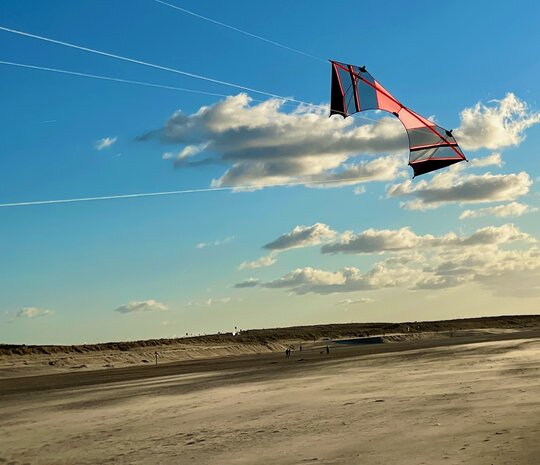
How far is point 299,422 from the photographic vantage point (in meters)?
13.0

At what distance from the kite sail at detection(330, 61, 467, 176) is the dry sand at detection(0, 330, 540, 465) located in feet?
20.8

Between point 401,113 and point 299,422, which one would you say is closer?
point 299,422

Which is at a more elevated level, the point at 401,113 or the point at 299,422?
the point at 401,113

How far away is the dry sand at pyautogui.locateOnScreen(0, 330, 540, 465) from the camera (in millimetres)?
9695

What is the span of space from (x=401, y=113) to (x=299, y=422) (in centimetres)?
1120

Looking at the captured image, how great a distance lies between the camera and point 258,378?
2578 cm

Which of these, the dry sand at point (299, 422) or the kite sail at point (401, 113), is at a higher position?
the kite sail at point (401, 113)

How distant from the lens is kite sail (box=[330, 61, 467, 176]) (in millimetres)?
20906

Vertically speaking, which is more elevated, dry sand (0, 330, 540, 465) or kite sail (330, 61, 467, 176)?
kite sail (330, 61, 467, 176)

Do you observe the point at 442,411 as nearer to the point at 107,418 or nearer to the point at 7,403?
the point at 107,418

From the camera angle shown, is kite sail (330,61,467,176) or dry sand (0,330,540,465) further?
kite sail (330,61,467,176)

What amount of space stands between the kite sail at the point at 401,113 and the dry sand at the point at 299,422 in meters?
6.33

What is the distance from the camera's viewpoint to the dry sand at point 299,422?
9.70 metres

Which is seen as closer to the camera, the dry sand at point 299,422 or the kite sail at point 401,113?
the dry sand at point 299,422
